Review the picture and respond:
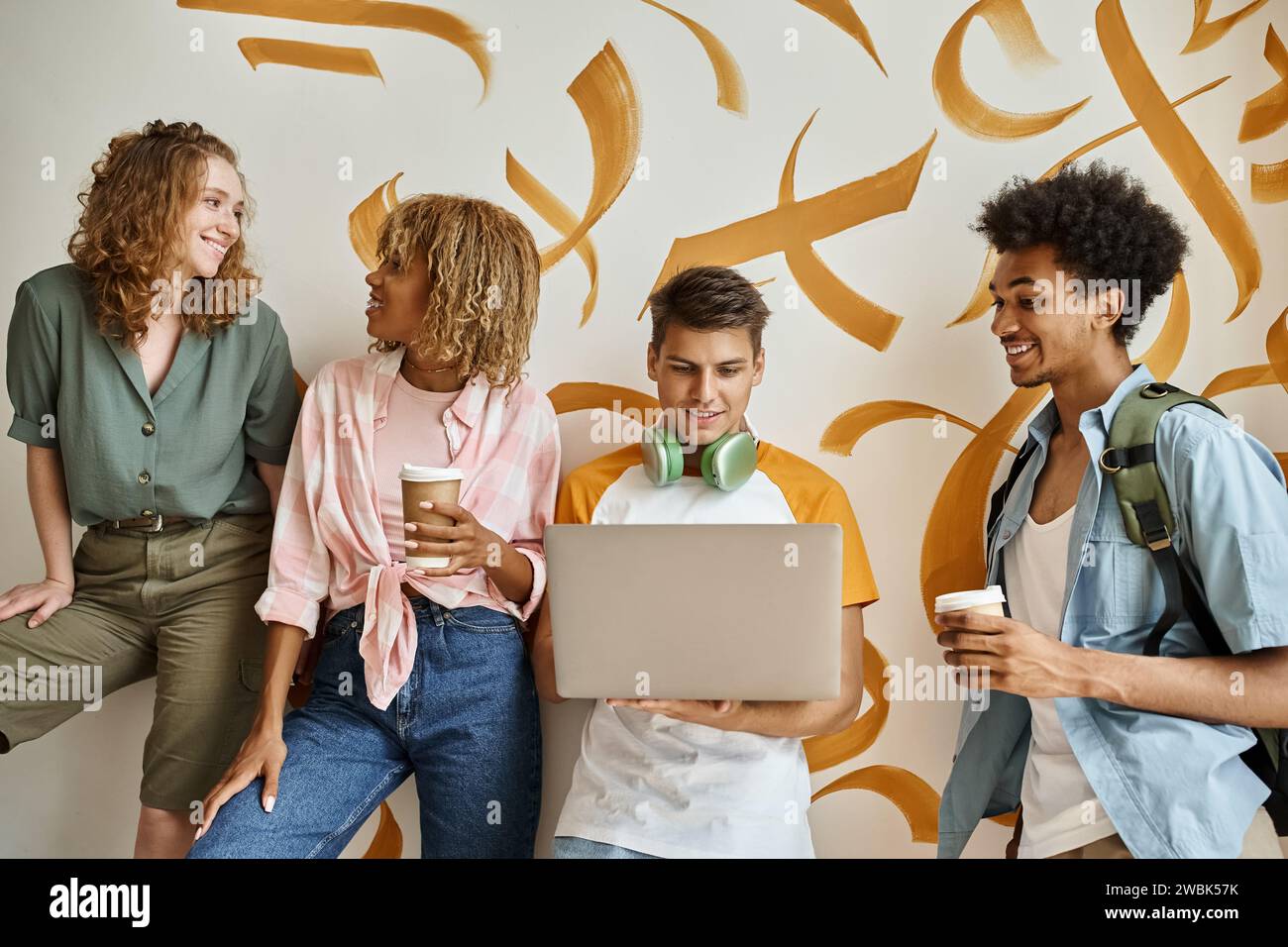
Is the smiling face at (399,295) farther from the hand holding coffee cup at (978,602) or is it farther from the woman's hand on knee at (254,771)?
the hand holding coffee cup at (978,602)

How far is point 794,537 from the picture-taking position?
5.66ft

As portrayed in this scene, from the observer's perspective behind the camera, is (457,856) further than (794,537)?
Yes

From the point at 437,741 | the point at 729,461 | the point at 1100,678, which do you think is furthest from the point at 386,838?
the point at 1100,678

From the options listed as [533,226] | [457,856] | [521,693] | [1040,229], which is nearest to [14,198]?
[533,226]

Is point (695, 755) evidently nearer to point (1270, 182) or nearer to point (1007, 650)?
point (1007, 650)

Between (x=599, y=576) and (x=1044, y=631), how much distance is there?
937mm

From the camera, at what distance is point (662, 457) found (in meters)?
2.08

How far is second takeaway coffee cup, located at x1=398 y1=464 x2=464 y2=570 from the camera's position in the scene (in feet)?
6.12

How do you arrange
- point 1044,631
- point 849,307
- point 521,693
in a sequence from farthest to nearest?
point 849,307 < point 521,693 < point 1044,631

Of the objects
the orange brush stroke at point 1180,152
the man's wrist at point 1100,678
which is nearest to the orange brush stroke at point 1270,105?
the orange brush stroke at point 1180,152

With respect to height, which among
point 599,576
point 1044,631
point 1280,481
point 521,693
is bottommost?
point 521,693

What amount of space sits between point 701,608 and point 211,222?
1405mm

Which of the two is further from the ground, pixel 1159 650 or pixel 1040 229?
pixel 1040 229

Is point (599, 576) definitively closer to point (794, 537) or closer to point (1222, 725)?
point (794, 537)
